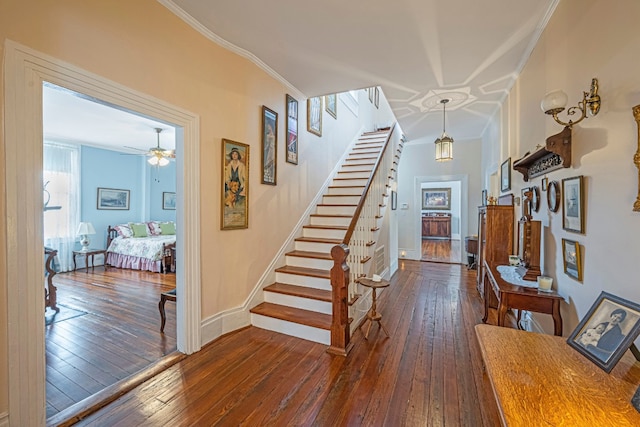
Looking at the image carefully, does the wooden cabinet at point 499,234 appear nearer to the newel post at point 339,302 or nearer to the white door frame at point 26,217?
the newel post at point 339,302

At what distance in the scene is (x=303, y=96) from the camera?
404 centimetres

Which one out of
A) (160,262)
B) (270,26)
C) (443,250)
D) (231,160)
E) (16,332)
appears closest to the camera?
(16,332)

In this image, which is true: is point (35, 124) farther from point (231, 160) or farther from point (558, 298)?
point (558, 298)

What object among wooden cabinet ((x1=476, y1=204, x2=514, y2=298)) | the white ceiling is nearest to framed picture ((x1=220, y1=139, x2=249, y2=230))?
the white ceiling

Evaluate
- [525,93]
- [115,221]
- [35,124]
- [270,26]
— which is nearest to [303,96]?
[270,26]

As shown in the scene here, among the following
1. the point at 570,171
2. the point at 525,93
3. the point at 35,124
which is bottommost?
the point at 570,171

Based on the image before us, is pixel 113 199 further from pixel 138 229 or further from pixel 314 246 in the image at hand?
pixel 314 246

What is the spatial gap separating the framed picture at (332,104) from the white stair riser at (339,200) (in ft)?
5.26

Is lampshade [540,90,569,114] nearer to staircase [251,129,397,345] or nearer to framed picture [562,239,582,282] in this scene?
framed picture [562,239,582,282]

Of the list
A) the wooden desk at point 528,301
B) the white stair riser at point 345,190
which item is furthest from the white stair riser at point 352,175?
the wooden desk at point 528,301

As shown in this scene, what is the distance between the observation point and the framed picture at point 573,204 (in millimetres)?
1734

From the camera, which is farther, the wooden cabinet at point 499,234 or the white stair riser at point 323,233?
the white stair riser at point 323,233

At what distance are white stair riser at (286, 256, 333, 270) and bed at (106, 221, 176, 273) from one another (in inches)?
129

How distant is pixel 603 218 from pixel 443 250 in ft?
24.9
